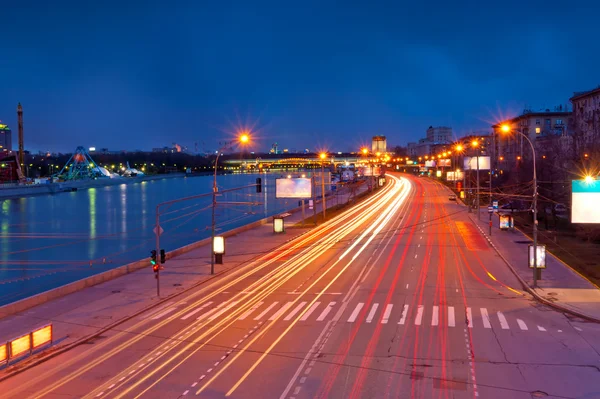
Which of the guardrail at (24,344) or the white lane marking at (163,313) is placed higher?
the guardrail at (24,344)

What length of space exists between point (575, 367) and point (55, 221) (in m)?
77.5

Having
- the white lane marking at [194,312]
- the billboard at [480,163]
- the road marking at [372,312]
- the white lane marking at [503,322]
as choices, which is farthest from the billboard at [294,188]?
the white lane marking at [503,322]

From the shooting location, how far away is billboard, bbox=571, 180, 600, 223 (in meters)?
22.5

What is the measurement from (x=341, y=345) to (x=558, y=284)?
46.7 feet

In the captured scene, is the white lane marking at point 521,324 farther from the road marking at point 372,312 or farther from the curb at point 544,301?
the road marking at point 372,312

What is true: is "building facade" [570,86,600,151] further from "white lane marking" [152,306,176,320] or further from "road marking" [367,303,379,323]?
"white lane marking" [152,306,176,320]

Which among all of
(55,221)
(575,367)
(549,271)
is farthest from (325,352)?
(55,221)

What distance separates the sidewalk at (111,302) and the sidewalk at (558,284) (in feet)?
51.2

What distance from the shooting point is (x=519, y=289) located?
82.0ft

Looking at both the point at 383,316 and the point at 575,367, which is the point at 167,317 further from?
the point at 575,367

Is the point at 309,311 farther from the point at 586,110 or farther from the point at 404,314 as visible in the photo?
the point at 586,110

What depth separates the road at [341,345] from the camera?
1291 centimetres

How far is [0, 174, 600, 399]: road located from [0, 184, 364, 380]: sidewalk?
71 cm

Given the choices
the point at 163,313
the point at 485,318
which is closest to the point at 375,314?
the point at 485,318
